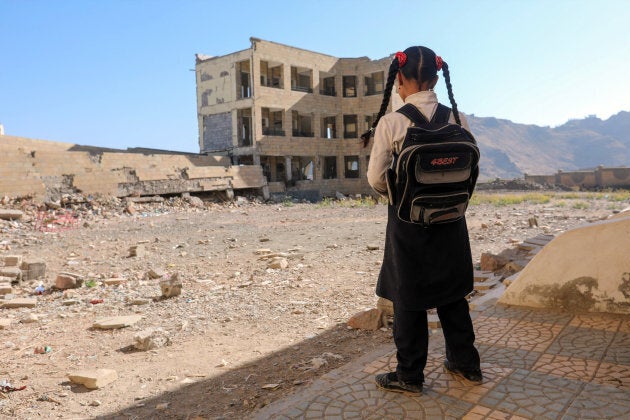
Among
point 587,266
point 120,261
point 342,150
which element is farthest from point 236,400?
point 342,150

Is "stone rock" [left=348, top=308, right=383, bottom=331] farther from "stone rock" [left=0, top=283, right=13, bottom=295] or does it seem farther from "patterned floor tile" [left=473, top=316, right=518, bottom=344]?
"stone rock" [left=0, top=283, right=13, bottom=295]

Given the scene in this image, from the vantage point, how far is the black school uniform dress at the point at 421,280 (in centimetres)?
196

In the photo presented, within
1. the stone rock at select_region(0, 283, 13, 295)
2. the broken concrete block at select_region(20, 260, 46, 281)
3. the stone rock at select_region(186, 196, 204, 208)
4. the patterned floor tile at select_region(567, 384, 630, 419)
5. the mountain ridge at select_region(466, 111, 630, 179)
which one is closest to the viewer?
the patterned floor tile at select_region(567, 384, 630, 419)

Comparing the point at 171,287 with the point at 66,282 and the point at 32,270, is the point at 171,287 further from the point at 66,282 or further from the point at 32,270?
the point at 32,270

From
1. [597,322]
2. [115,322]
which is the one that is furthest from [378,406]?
[115,322]

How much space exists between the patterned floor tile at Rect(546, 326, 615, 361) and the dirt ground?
3.98 ft

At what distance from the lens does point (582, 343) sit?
244 centimetres

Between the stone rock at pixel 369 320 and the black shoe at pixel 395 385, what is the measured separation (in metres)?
1.60

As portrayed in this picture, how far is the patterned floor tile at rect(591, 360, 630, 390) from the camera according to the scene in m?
1.95

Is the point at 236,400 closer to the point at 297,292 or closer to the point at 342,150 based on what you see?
the point at 297,292

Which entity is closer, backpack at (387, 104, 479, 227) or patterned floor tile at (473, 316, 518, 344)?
backpack at (387, 104, 479, 227)

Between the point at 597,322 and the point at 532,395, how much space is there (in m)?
1.19

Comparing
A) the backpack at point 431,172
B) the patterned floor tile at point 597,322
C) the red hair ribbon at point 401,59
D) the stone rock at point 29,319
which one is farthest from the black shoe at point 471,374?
the stone rock at point 29,319

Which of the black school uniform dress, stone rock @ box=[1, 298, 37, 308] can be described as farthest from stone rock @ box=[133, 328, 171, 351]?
the black school uniform dress
